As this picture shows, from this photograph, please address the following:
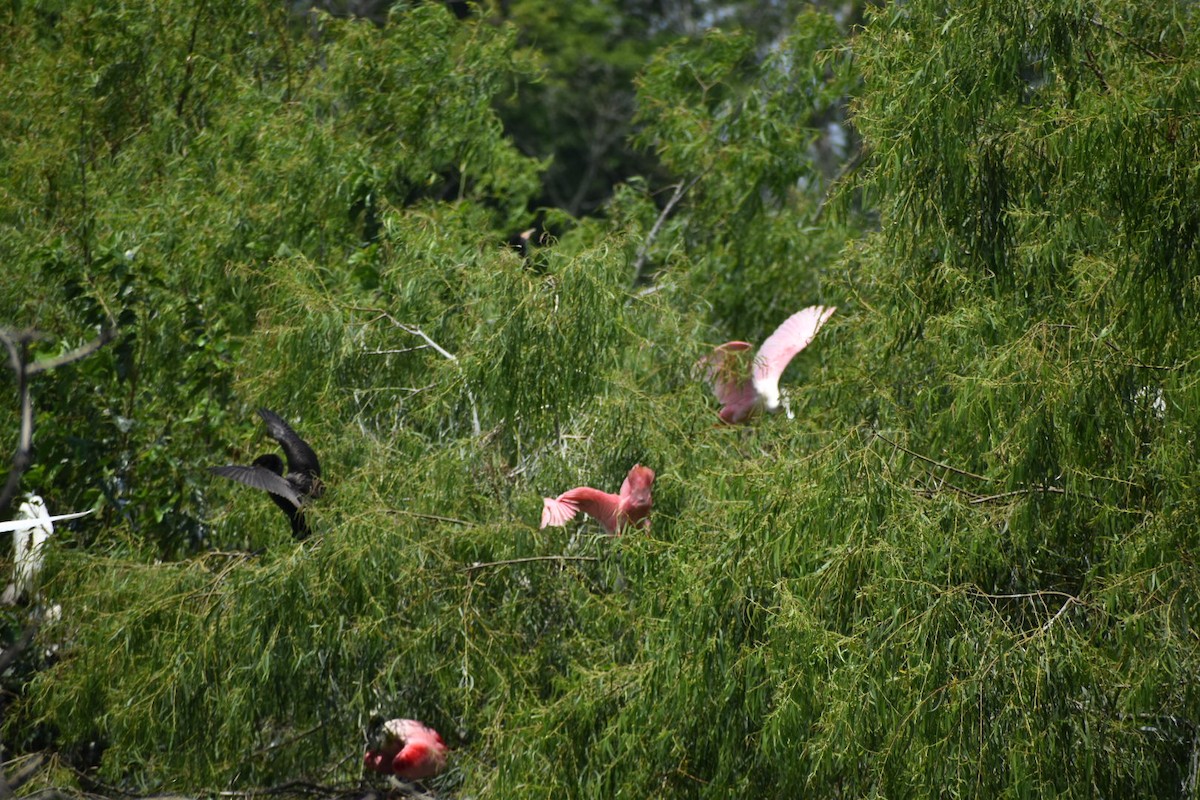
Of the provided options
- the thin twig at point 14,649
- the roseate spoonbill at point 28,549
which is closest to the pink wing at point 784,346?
the roseate spoonbill at point 28,549

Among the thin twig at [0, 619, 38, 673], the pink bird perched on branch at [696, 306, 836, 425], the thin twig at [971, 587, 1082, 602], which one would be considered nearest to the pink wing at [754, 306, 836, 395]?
the pink bird perched on branch at [696, 306, 836, 425]

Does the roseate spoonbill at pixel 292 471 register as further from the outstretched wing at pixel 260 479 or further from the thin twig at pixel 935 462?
the thin twig at pixel 935 462

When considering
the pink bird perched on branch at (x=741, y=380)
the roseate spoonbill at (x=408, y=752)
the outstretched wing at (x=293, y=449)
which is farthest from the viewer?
the pink bird perched on branch at (x=741, y=380)

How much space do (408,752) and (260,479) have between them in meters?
0.98

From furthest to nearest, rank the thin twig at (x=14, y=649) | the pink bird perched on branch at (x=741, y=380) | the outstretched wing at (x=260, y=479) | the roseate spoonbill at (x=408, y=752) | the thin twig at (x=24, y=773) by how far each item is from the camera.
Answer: the pink bird perched on branch at (x=741, y=380) < the outstretched wing at (x=260, y=479) < the roseate spoonbill at (x=408, y=752) < the thin twig at (x=24, y=773) < the thin twig at (x=14, y=649)

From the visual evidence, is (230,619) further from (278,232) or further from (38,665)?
(278,232)

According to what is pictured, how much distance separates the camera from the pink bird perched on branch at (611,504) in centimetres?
522

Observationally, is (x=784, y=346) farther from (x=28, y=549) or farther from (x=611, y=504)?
(x=28, y=549)

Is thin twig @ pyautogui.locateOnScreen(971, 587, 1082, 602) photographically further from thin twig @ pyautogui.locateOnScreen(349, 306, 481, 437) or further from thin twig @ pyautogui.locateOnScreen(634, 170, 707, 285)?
thin twig @ pyautogui.locateOnScreen(634, 170, 707, 285)

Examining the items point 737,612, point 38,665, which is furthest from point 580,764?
point 38,665

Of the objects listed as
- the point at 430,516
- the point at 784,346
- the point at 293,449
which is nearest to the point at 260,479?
the point at 293,449

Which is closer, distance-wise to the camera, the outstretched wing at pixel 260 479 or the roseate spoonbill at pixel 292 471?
the outstretched wing at pixel 260 479

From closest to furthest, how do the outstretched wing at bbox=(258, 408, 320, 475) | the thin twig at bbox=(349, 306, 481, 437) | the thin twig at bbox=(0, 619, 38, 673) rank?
the thin twig at bbox=(0, 619, 38, 673)
the outstretched wing at bbox=(258, 408, 320, 475)
the thin twig at bbox=(349, 306, 481, 437)

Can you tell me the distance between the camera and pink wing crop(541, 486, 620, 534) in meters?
5.21
